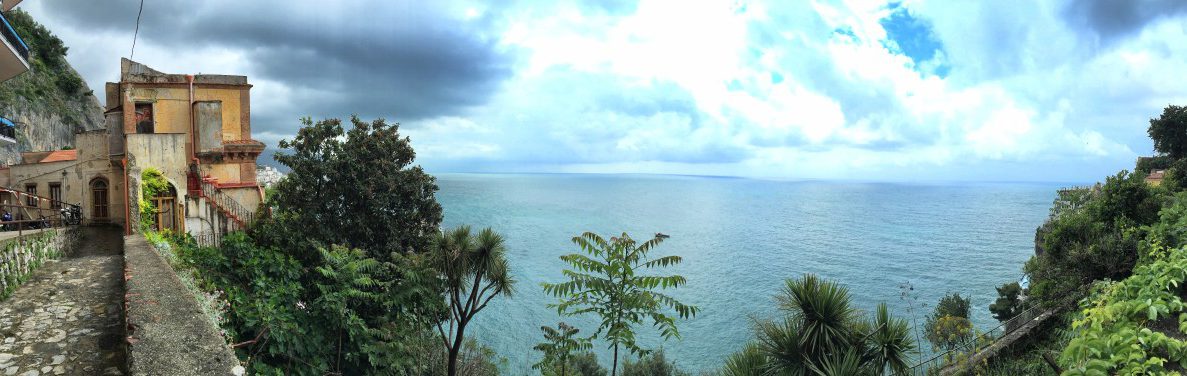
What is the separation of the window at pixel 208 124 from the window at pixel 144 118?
4.71ft

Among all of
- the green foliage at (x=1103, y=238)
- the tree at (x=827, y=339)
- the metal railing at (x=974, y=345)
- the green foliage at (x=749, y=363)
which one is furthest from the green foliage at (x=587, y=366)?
the tree at (x=827, y=339)

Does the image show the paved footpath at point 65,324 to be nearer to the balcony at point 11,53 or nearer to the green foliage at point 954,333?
the balcony at point 11,53

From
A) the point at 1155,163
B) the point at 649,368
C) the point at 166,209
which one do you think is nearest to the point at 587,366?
the point at 649,368

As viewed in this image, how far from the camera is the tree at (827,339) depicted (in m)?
7.54

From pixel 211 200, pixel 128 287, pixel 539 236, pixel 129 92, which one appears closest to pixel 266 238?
pixel 211 200

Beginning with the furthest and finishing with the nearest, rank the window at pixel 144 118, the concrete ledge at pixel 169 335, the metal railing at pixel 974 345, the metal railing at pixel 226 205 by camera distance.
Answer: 1. the window at pixel 144 118
2. the metal railing at pixel 226 205
3. the metal railing at pixel 974 345
4. the concrete ledge at pixel 169 335

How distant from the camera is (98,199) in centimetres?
1906

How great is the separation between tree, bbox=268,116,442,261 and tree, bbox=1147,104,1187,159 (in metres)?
40.0

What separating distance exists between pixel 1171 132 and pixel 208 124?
48.4 meters

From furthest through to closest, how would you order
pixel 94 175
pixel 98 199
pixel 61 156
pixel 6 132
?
1. pixel 61 156
2. pixel 98 199
3. pixel 94 175
4. pixel 6 132

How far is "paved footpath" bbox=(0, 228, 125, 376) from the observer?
477cm

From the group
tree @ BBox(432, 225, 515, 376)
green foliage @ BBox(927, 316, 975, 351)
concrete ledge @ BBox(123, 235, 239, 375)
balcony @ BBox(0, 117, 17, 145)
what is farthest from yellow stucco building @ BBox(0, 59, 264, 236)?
green foliage @ BBox(927, 316, 975, 351)

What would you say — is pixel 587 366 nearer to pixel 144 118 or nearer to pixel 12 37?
pixel 144 118

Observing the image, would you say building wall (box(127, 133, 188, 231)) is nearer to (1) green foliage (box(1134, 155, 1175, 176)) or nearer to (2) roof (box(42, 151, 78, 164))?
(2) roof (box(42, 151, 78, 164))
